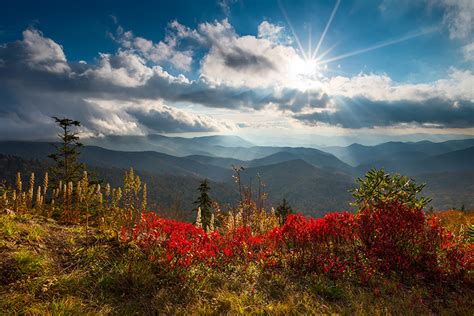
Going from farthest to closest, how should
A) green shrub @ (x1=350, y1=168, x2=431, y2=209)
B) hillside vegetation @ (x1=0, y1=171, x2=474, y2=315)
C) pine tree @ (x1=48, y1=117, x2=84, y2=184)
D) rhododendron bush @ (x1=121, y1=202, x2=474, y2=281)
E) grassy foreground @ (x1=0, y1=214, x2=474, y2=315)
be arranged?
pine tree @ (x1=48, y1=117, x2=84, y2=184) < green shrub @ (x1=350, y1=168, x2=431, y2=209) < rhododendron bush @ (x1=121, y1=202, x2=474, y2=281) < hillside vegetation @ (x1=0, y1=171, x2=474, y2=315) < grassy foreground @ (x1=0, y1=214, x2=474, y2=315)

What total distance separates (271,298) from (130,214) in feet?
15.6

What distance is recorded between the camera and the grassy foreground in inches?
183

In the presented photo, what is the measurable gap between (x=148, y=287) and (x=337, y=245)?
18.0ft

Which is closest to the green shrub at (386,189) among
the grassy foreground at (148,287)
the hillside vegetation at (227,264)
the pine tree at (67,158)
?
the hillside vegetation at (227,264)

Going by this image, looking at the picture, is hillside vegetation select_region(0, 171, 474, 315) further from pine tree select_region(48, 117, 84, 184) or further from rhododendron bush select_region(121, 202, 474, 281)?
pine tree select_region(48, 117, 84, 184)

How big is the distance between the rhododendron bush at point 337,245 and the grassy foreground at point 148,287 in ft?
1.12

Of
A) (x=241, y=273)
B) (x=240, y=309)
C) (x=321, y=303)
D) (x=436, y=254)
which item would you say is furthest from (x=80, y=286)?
(x=436, y=254)

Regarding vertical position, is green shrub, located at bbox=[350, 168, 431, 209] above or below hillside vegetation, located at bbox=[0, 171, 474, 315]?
above

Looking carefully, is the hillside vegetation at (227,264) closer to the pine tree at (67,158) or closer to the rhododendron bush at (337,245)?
the rhododendron bush at (337,245)

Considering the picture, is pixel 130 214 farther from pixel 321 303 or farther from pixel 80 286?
pixel 321 303

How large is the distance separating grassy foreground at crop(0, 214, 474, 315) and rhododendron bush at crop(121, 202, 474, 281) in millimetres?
342

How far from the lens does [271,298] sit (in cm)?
548

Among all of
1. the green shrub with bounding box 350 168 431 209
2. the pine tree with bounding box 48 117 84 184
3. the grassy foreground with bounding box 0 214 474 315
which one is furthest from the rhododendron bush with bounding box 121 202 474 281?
the pine tree with bounding box 48 117 84 184

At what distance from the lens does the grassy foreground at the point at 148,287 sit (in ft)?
15.3
